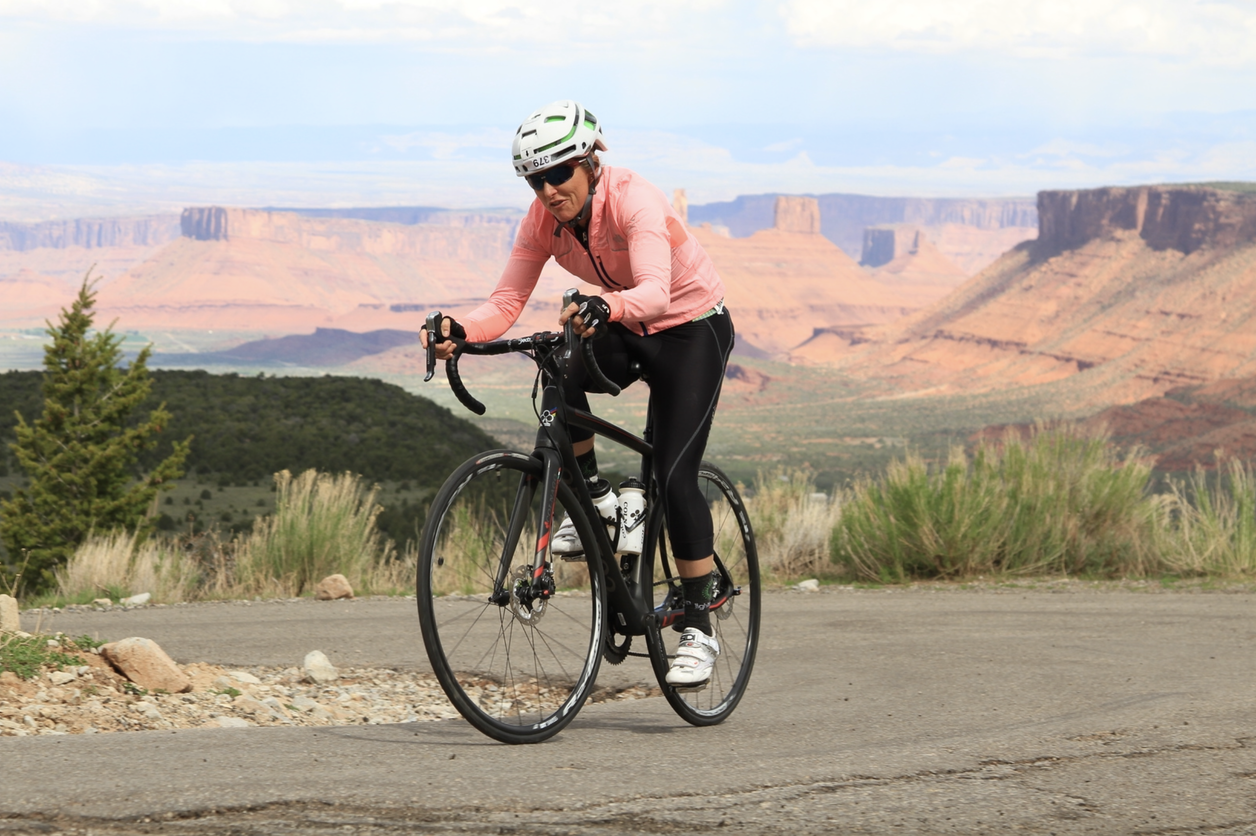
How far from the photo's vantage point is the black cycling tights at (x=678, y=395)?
4445mm

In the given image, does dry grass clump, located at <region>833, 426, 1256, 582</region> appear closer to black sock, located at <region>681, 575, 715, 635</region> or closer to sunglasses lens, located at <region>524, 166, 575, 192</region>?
black sock, located at <region>681, 575, 715, 635</region>

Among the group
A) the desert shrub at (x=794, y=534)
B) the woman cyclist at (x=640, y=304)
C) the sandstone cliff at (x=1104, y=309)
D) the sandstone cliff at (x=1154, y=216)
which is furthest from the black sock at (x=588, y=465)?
the sandstone cliff at (x=1154, y=216)

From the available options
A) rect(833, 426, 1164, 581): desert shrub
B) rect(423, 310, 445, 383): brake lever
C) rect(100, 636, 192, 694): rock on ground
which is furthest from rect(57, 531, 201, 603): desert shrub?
rect(423, 310, 445, 383): brake lever

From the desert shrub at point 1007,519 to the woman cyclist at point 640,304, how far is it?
18.4 ft

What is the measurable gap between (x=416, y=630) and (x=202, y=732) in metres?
3.17

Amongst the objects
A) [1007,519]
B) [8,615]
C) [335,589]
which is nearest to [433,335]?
[8,615]

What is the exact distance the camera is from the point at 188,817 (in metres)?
3.09

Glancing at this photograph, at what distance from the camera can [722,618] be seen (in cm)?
516

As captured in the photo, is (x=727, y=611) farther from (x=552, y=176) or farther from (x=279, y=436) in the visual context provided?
(x=279, y=436)

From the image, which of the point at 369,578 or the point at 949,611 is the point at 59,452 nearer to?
the point at 369,578

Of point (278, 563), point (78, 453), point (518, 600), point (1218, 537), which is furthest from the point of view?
point (78, 453)

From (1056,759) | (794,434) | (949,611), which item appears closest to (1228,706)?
(1056,759)

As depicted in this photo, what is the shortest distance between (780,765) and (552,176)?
1.98 metres

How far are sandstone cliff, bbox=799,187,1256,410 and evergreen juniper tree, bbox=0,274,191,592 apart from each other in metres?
113
